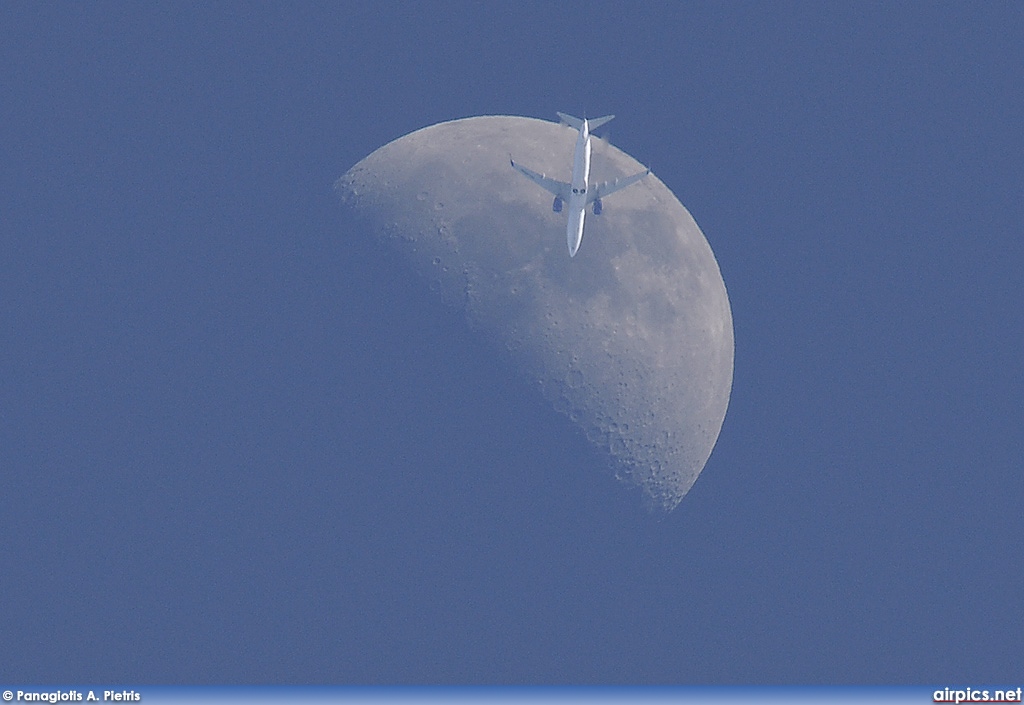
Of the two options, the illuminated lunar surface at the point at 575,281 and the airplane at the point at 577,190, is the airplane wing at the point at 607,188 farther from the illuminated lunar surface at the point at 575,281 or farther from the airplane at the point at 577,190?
the illuminated lunar surface at the point at 575,281

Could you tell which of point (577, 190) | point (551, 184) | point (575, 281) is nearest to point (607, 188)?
point (577, 190)

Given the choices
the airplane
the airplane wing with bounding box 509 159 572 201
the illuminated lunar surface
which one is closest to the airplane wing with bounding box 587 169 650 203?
the airplane

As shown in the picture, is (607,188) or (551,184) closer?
(551,184)

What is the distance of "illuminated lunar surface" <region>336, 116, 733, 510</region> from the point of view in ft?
210

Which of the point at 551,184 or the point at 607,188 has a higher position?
the point at 607,188

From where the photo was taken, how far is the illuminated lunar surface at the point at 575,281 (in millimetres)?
63875

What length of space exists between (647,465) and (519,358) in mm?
7348

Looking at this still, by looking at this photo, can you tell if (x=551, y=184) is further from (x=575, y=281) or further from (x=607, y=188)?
(x=575, y=281)

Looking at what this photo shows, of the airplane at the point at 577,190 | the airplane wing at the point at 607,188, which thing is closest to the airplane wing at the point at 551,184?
the airplane at the point at 577,190

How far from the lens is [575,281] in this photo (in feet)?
212

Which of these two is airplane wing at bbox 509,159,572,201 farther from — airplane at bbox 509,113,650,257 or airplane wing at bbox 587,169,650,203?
airplane wing at bbox 587,169,650,203

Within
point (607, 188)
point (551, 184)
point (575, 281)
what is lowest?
point (575, 281)

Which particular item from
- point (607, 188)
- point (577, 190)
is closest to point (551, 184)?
point (577, 190)

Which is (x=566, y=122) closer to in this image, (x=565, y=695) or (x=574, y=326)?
(x=574, y=326)
